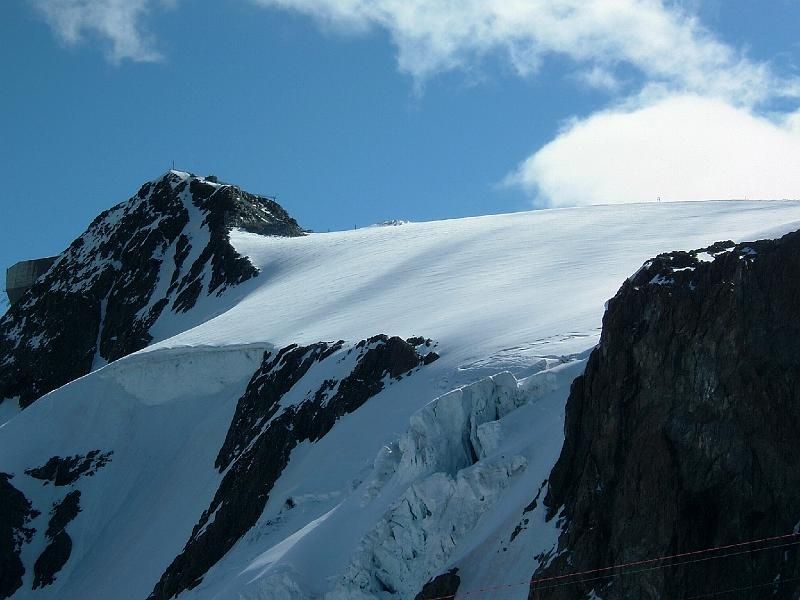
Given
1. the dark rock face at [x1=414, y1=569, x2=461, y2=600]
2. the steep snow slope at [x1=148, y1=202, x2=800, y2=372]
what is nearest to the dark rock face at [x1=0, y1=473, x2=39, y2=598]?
the steep snow slope at [x1=148, y1=202, x2=800, y2=372]

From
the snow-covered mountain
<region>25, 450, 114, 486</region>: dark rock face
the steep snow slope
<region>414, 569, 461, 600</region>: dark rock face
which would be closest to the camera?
<region>414, 569, 461, 600</region>: dark rock face

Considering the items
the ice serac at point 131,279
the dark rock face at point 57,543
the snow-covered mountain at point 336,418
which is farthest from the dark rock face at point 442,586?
the ice serac at point 131,279

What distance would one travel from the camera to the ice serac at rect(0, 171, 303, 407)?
252 feet

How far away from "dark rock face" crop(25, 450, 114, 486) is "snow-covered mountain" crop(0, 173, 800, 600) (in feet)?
0.29

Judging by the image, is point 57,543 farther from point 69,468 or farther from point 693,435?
point 693,435

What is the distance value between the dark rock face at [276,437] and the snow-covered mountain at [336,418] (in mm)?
102

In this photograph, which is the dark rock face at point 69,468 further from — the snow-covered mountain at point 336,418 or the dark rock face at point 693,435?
the dark rock face at point 693,435

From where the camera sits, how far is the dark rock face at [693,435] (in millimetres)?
27375

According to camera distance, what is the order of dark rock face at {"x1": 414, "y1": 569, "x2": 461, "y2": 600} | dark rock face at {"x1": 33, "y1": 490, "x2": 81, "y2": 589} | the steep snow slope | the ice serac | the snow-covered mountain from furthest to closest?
the ice serac → dark rock face at {"x1": 33, "y1": 490, "x2": 81, "y2": 589} → the steep snow slope → the snow-covered mountain → dark rock face at {"x1": 414, "y1": 569, "x2": 461, "y2": 600}

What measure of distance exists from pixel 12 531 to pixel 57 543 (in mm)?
2191

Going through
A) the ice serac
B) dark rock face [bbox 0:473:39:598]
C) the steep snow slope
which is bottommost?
dark rock face [bbox 0:473:39:598]

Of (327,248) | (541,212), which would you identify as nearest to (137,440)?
(327,248)

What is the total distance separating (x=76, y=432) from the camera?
62.9 metres

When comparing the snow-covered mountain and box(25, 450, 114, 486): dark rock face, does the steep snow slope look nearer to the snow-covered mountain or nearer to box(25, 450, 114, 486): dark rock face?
the snow-covered mountain
